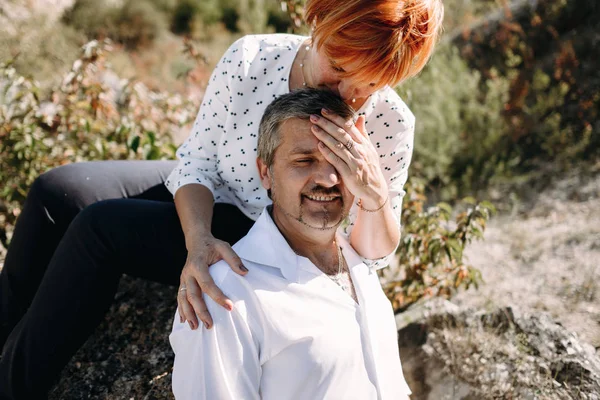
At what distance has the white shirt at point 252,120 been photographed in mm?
1935

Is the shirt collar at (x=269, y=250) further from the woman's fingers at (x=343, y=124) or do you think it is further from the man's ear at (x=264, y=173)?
the woman's fingers at (x=343, y=124)

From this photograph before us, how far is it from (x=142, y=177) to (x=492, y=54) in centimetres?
528

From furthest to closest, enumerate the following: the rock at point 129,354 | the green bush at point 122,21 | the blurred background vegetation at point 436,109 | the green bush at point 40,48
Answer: the green bush at point 122,21, the green bush at point 40,48, the blurred background vegetation at point 436,109, the rock at point 129,354

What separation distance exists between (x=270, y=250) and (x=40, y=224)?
102 cm

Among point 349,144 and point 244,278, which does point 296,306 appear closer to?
point 244,278

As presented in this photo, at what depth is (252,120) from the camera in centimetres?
195

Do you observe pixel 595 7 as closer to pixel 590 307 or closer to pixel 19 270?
pixel 590 307

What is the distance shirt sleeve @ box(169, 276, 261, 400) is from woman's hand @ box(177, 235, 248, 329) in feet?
0.08

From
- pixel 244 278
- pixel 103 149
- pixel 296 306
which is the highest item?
pixel 103 149

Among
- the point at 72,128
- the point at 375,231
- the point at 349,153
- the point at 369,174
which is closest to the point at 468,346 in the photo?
the point at 375,231

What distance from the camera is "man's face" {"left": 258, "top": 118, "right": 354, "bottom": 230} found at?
164cm

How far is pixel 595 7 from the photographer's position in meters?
5.73

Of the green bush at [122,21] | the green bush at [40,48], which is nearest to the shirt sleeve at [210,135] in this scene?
the green bush at [40,48]

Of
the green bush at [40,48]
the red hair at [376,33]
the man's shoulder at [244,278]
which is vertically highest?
the green bush at [40,48]
